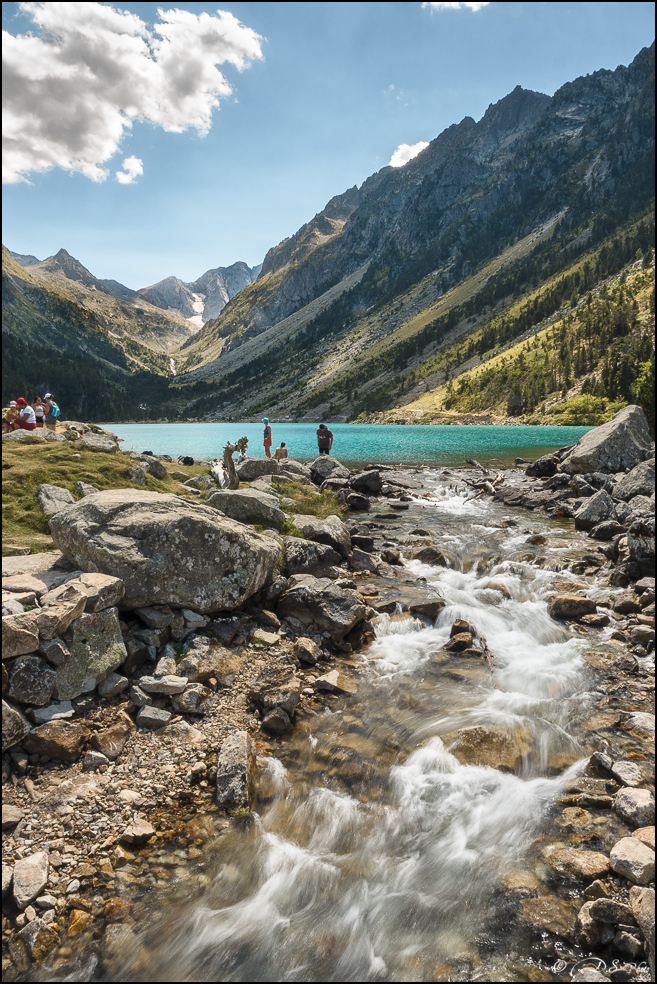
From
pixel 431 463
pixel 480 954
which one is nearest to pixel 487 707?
pixel 480 954

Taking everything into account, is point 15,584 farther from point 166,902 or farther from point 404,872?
point 404,872

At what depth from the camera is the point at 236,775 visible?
6781mm

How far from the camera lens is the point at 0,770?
20.3 ft

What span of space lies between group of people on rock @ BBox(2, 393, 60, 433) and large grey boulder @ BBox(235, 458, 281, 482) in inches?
387

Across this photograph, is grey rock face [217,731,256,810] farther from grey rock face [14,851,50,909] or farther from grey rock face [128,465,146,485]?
grey rock face [128,465,146,485]

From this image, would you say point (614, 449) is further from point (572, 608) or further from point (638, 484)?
point (572, 608)

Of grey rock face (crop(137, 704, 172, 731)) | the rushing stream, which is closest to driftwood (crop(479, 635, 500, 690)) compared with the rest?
the rushing stream

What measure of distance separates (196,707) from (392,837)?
370 cm

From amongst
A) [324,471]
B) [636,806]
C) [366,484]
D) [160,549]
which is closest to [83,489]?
[160,549]

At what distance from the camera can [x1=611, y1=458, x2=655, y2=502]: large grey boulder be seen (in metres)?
22.3

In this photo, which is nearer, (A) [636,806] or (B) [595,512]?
(A) [636,806]

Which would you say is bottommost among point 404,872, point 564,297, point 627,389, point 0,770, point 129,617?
point 404,872

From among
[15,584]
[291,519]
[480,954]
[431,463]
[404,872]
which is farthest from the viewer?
[431,463]

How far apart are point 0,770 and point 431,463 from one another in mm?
45457
